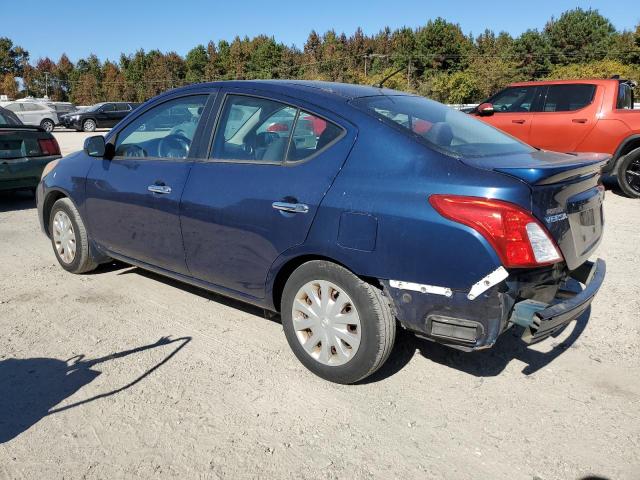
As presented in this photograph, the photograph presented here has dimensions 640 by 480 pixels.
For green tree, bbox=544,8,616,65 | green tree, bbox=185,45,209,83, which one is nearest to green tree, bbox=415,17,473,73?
green tree, bbox=544,8,616,65

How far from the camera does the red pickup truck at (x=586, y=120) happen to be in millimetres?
8898

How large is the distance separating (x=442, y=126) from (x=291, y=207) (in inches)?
42.6

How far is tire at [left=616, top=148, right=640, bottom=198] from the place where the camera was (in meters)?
8.83

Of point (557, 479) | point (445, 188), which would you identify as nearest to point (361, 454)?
point (557, 479)

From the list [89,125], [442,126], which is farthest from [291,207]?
[89,125]

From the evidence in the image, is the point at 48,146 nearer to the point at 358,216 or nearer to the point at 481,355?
the point at 358,216

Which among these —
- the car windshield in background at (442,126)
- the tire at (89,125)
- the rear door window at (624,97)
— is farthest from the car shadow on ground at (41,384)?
the tire at (89,125)

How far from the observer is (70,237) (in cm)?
505

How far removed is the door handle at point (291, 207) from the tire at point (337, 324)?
1.01 feet

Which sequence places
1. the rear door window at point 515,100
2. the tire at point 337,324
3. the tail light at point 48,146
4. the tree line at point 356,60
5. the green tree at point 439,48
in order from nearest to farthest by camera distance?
the tire at point 337,324 < the tail light at point 48,146 < the rear door window at point 515,100 < the tree line at point 356,60 < the green tree at point 439,48

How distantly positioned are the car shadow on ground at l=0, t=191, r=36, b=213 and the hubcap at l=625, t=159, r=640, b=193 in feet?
30.9

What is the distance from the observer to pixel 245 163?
3.59m

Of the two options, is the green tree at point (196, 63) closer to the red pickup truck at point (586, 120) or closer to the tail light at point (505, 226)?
the red pickup truck at point (586, 120)

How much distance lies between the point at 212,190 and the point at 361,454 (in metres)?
1.90
